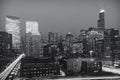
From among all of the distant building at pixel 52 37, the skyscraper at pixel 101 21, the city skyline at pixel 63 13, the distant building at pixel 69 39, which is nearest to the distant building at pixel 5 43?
the city skyline at pixel 63 13

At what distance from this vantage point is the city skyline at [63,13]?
17.0 feet

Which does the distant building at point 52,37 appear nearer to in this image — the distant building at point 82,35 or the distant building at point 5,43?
the distant building at point 82,35

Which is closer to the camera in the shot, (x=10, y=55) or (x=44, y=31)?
(x=44, y=31)

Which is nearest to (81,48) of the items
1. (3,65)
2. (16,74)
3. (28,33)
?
(28,33)

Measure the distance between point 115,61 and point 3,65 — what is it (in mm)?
4512

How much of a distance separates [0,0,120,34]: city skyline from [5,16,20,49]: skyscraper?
0.16m

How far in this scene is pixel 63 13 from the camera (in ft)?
18.6

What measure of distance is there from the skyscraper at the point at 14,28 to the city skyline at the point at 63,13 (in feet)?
0.52

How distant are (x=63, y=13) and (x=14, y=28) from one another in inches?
64.8

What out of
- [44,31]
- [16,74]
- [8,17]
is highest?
[8,17]

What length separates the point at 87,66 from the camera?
5.92 metres

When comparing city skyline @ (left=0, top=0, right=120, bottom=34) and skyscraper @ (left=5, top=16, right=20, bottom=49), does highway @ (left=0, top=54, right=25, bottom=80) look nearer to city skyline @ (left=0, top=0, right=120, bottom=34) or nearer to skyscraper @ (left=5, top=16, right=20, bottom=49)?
skyscraper @ (left=5, top=16, right=20, bottom=49)

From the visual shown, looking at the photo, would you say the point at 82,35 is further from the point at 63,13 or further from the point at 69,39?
the point at 63,13

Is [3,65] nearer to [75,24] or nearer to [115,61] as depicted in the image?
[75,24]
